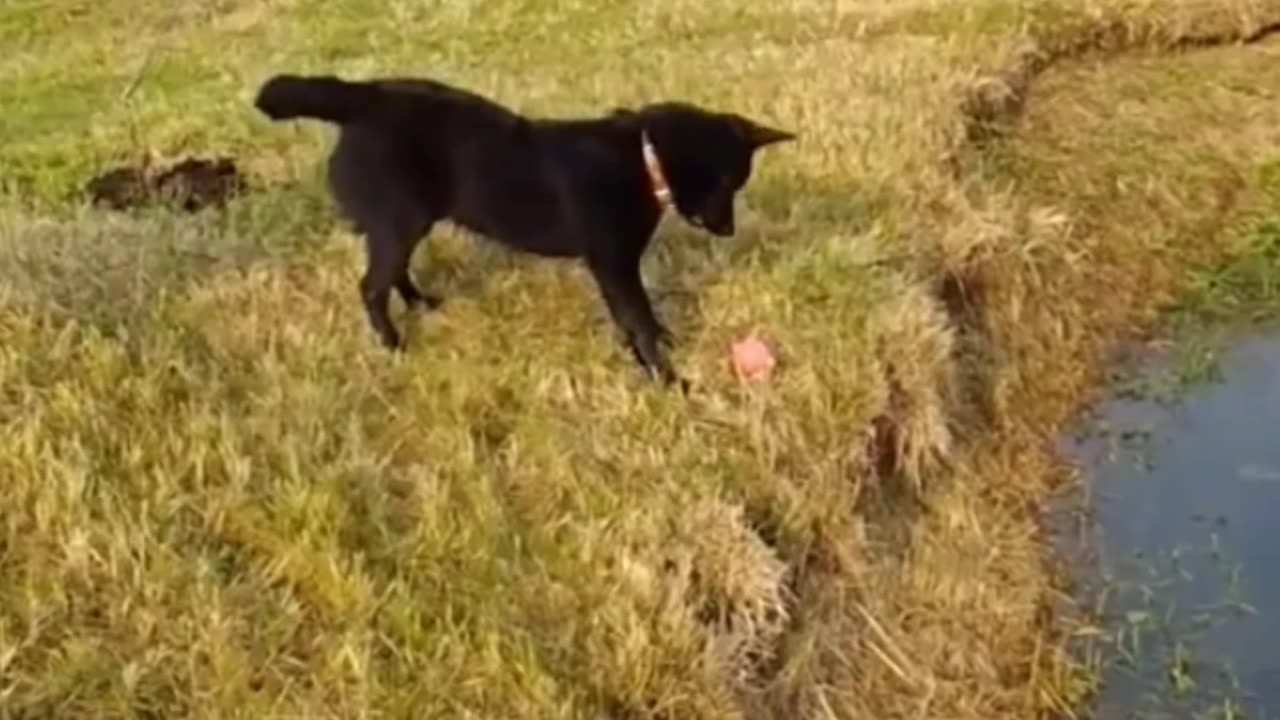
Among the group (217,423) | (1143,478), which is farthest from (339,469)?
(1143,478)

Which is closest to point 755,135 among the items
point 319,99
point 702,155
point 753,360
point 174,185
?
point 702,155

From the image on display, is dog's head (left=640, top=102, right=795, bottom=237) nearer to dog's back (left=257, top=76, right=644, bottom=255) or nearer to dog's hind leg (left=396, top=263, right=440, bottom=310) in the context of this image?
dog's back (left=257, top=76, right=644, bottom=255)

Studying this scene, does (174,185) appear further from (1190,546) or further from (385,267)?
(1190,546)

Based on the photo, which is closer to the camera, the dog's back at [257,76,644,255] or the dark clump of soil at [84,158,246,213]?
the dog's back at [257,76,644,255]

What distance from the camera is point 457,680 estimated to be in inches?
207

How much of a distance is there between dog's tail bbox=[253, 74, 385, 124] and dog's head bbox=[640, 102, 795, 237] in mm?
860

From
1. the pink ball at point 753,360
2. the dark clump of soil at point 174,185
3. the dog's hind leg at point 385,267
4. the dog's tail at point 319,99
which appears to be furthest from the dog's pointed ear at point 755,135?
the dark clump of soil at point 174,185

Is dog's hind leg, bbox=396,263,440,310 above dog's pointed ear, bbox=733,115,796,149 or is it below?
below

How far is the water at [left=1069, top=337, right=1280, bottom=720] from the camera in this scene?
6.65 metres

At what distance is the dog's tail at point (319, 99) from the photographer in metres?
6.82

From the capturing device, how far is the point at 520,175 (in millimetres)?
7004

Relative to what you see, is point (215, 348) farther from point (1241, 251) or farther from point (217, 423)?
point (1241, 251)

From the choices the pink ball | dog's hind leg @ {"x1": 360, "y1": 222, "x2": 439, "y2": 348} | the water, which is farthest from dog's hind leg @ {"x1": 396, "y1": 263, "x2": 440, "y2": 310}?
the water

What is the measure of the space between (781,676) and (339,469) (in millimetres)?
1294
